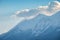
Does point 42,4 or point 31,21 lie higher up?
point 42,4

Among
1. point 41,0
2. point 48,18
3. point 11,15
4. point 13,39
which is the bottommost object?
point 13,39

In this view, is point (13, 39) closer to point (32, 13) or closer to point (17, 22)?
point (17, 22)

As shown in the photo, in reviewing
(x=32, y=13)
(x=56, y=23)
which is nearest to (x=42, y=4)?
(x=32, y=13)

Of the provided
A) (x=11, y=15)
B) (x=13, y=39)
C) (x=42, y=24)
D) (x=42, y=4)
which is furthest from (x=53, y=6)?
(x=13, y=39)
